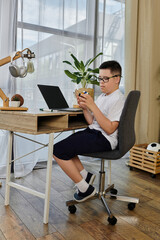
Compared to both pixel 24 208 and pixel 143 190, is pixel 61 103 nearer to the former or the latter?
pixel 24 208

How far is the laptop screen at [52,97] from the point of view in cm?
175

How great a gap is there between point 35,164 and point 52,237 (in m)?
1.26

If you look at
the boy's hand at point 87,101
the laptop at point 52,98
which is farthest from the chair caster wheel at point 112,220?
the laptop at point 52,98

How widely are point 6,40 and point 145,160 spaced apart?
Answer: 6.18ft

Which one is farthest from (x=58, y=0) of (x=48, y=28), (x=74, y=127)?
(x=74, y=127)

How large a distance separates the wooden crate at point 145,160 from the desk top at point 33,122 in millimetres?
1176

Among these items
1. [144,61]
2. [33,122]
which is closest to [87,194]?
[33,122]

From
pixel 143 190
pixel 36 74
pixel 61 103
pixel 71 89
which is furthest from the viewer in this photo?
pixel 71 89

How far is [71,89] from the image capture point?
276 cm

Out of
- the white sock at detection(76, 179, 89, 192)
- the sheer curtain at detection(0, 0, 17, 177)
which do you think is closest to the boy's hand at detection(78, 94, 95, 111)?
the white sock at detection(76, 179, 89, 192)

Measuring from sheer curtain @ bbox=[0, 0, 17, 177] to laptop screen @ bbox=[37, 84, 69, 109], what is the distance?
60cm

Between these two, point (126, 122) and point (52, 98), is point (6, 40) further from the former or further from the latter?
point (126, 122)

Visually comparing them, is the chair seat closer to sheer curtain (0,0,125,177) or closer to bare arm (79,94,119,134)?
bare arm (79,94,119,134)

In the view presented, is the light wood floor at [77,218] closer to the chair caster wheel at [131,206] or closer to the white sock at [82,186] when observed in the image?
the chair caster wheel at [131,206]
